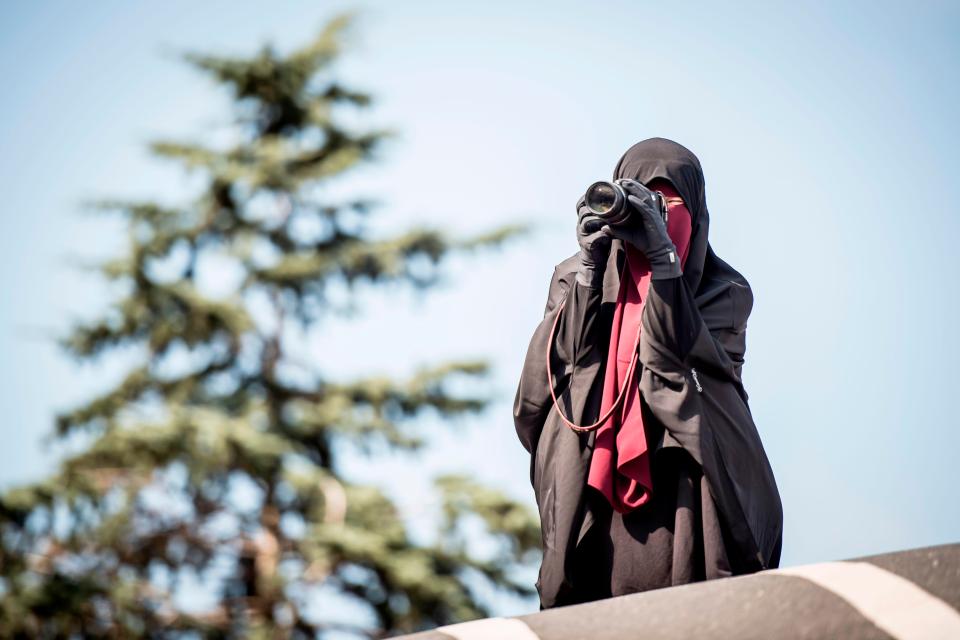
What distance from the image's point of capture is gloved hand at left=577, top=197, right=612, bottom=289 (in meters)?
3.59

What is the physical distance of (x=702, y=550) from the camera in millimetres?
3541

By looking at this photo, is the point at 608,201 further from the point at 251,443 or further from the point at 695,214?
the point at 251,443

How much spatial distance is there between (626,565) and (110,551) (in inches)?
447

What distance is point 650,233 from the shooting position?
3510 millimetres

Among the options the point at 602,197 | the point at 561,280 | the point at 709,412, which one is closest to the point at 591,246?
the point at 602,197

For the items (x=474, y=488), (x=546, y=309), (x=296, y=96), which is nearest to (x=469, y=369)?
(x=474, y=488)

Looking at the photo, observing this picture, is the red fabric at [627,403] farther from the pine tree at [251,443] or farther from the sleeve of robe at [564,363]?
the pine tree at [251,443]

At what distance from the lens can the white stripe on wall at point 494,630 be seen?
2.51m

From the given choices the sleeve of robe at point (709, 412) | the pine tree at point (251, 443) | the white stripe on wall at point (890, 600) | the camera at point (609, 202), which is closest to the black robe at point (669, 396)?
the sleeve of robe at point (709, 412)

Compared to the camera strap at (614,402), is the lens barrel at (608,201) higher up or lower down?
higher up

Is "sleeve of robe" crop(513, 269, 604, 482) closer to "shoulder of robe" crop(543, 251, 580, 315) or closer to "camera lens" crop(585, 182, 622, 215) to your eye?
"shoulder of robe" crop(543, 251, 580, 315)

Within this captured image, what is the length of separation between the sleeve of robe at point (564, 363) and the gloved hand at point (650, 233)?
26 cm

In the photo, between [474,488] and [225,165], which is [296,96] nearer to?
[225,165]

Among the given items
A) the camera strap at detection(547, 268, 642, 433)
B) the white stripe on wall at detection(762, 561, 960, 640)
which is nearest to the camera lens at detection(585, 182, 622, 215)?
the camera strap at detection(547, 268, 642, 433)
